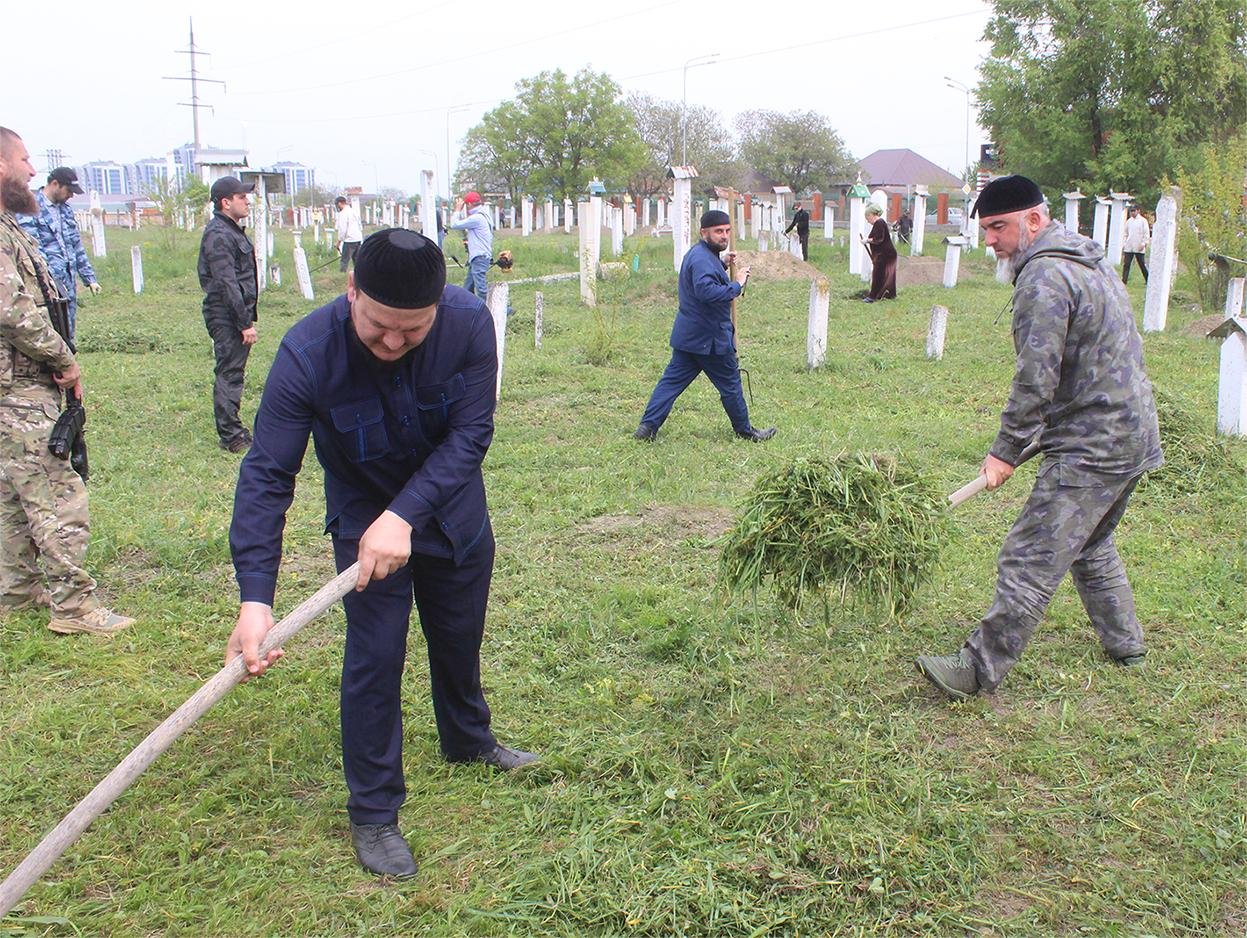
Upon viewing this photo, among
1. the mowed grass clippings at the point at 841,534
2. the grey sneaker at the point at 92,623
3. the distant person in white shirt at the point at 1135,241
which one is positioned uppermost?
the distant person in white shirt at the point at 1135,241

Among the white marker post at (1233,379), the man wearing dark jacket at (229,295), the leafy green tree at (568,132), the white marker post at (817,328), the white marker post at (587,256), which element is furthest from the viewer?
the leafy green tree at (568,132)

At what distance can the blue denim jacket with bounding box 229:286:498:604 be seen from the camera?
9.09 feet

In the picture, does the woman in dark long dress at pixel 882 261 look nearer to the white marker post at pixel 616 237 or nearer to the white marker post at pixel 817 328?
the white marker post at pixel 817 328

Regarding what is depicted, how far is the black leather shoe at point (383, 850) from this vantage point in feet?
9.77

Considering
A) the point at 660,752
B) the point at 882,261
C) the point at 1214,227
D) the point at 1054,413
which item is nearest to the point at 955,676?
the point at 1054,413

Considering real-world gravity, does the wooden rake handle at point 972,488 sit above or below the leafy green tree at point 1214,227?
below

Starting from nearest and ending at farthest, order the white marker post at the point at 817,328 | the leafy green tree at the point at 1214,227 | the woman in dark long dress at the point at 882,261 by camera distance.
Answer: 1. the white marker post at the point at 817,328
2. the leafy green tree at the point at 1214,227
3. the woman in dark long dress at the point at 882,261

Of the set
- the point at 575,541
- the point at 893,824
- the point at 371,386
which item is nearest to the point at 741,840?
the point at 893,824

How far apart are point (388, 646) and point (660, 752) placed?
1.11 m

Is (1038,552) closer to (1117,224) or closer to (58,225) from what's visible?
(58,225)

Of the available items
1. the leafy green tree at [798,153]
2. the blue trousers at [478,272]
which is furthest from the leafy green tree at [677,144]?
the blue trousers at [478,272]

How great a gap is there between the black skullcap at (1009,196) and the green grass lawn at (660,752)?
1.35 metres

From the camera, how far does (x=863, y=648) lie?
4156mm

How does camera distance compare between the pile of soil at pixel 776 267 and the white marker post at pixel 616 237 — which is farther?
the white marker post at pixel 616 237
